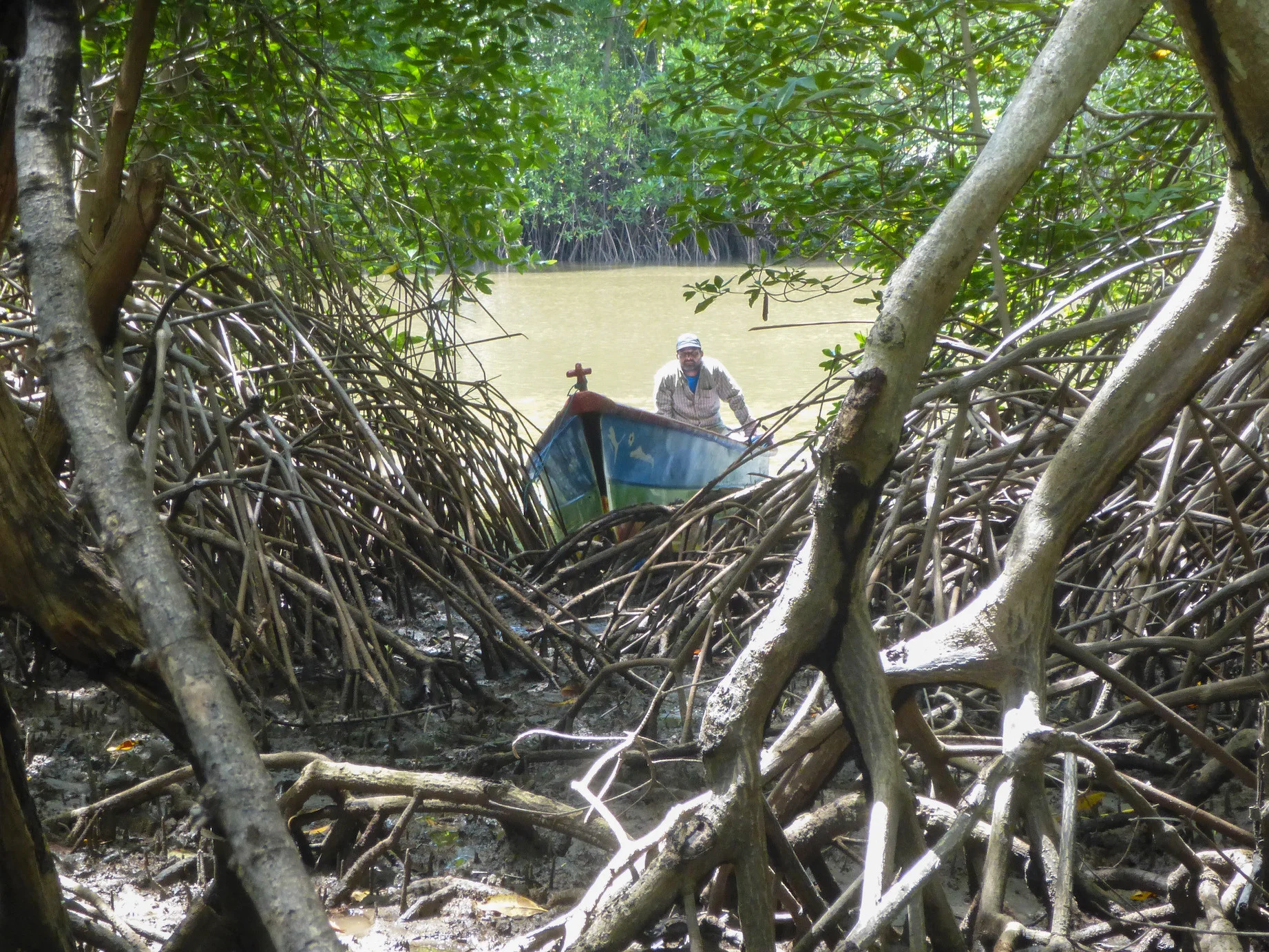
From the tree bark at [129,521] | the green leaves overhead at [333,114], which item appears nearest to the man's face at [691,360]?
the green leaves overhead at [333,114]

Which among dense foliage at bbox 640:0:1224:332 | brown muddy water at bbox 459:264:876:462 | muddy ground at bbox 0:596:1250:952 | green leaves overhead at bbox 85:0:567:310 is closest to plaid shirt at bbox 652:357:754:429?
brown muddy water at bbox 459:264:876:462

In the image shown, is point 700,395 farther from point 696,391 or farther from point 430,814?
point 430,814

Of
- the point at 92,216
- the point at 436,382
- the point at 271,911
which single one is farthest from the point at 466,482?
the point at 271,911

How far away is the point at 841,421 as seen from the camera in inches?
54.1

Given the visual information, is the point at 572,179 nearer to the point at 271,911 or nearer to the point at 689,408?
the point at 689,408

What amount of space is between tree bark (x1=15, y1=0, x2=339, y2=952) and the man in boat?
582 centimetres

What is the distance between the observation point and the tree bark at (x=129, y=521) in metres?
0.73

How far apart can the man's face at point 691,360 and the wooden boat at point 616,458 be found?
0.73 m

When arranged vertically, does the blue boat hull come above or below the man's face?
below

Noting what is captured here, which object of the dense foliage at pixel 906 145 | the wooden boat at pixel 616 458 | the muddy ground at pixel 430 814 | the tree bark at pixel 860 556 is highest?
the dense foliage at pixel 906 145

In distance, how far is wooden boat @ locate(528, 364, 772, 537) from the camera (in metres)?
5.78

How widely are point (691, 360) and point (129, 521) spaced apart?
6.06m

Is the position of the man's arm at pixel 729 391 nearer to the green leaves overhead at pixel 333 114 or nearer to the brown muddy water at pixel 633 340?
the brown muddy water at pixel 633 340

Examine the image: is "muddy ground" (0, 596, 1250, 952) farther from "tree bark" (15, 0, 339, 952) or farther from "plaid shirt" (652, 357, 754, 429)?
"plaid shirt" (652, 357, 754, 429)
